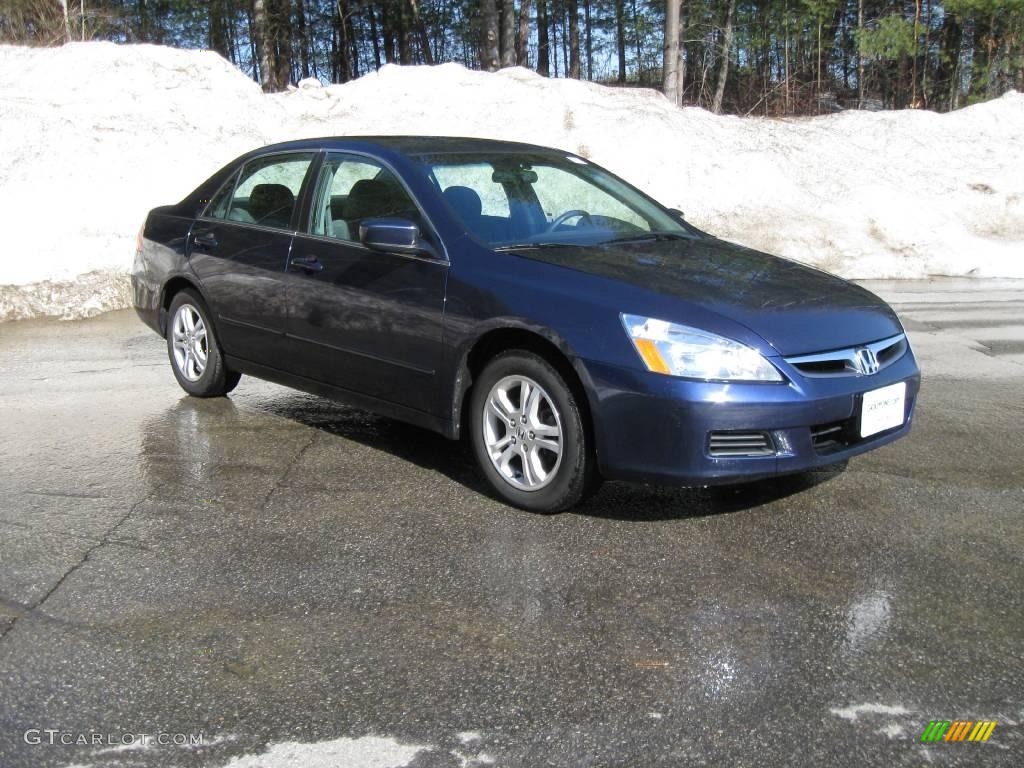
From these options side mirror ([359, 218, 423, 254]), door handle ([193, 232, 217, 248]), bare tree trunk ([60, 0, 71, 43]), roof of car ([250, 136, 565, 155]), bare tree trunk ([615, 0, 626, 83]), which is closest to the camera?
side mirror ([359, 218, 423, 254])

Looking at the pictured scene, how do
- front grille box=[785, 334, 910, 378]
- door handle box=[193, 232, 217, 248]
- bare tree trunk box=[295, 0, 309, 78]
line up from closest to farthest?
1. front grille box=[785, 334, 910, 378]
2. door handle box=[193, 232, 217, 248]
3. bare tree trunk box=[295, 0, 309, 78]

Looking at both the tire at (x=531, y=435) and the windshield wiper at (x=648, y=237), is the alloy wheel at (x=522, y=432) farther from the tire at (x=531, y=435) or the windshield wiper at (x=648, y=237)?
the windshield wiper at (x=648, y=237)

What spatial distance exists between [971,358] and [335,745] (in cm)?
664

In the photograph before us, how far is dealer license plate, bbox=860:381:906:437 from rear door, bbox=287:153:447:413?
183 centimetres

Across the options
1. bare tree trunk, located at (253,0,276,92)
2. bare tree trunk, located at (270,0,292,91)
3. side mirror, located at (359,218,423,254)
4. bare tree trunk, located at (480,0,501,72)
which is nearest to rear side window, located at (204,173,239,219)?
side mirror, located at (359,218,423,254)

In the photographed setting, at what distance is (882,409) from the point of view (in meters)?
4.38

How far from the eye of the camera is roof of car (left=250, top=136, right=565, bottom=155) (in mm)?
5430

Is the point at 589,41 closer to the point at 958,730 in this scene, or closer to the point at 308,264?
the point at 308,264

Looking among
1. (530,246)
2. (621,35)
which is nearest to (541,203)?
(530,246)

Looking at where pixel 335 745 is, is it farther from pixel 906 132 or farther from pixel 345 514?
pixel 906 132

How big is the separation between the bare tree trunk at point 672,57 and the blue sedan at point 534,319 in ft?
49.8

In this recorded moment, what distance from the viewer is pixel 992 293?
40.7 feet

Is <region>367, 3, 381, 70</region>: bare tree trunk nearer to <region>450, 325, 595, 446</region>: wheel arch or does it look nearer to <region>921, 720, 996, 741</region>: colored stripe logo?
<region>450, 325, 595, 446</region>: wheel arch

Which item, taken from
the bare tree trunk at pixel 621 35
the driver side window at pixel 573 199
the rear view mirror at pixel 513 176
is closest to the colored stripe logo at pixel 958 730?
the driver side window at pixel 573 199
